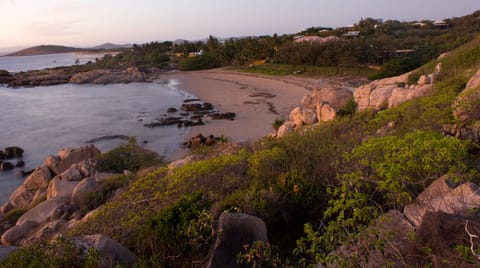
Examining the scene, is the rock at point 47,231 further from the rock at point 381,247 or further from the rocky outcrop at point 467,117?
the rocky outcrop at point 467,117

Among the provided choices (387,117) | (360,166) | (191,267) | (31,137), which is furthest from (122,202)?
(31,137)

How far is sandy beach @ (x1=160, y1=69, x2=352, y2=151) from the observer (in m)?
20.9

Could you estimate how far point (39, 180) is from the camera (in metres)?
14.5

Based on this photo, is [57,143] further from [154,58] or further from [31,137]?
[154,58]

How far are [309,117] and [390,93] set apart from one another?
322 cm

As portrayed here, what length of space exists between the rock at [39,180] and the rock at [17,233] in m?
4.25

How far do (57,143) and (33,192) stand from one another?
8391 mm

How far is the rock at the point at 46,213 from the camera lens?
10.4 meters

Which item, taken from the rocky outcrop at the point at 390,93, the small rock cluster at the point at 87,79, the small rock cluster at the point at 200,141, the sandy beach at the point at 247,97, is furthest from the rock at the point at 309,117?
the small rock cluster at the point at 87,79

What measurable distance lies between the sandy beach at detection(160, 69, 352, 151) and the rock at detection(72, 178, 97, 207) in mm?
7017

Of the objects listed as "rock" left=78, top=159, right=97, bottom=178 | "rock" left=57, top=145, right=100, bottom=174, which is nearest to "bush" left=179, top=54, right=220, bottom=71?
"rock" left=57, top=145, right=100, bottom=174

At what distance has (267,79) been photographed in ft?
126

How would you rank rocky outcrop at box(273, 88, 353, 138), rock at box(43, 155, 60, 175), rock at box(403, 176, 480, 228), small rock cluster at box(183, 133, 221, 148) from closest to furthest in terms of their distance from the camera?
1. rock at box(403, 176, 480, 228)
2. rocky outcrop at box(273, 88, 353, 138)
3. rock at box(43, 155, 60, 175)
4. small rock cluster at box(183, 133, 221, 148)

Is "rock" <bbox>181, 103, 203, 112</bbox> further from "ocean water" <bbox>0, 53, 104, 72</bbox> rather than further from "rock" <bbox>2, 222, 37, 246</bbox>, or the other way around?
"ocean water" <bbox>0, 53, 104, 72</bbox>
